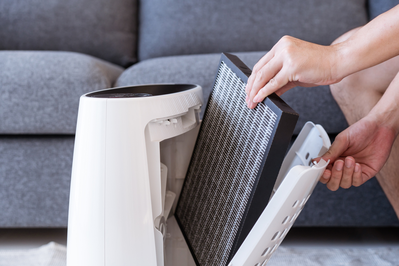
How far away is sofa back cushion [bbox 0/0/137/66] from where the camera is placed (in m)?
1.26

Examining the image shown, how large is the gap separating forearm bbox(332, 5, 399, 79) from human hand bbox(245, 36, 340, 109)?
0.4 inches

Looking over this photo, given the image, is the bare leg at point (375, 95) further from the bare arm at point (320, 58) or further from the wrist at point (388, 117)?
the bare arm at point (320, 58)

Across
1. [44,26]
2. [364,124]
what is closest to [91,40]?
[44,26]

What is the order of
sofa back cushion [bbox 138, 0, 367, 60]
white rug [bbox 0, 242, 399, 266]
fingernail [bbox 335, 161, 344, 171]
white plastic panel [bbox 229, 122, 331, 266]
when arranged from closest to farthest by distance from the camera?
white plastic panel [bbox 229, 122, 331, 266] → fingernail [bbox 335, 161, 344, 171] → white rug [bbox 0, 242, 399, 266] → sofa back cushion [bbox 138, 0, 367, 60]

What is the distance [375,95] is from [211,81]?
14.1 inches

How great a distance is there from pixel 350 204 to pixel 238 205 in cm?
52

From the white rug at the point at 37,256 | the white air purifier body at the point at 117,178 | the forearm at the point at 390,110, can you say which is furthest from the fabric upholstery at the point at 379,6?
the white rug at the point at 37,256

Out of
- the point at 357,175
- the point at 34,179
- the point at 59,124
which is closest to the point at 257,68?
the point at 357,175

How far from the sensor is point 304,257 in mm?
783

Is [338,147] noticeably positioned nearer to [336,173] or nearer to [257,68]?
[336,173]

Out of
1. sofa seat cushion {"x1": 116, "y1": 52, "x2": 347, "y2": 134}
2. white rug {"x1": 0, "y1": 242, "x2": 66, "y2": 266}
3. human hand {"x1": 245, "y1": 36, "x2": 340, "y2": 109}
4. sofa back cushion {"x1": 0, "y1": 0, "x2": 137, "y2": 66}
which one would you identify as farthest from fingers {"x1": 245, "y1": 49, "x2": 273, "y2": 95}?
sofa back cushion {"x1": 0, "y1": 0, "x2": 137, "y2": 66}

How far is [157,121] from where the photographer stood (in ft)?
1.45

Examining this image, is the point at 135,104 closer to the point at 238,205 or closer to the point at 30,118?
the point at 238,205

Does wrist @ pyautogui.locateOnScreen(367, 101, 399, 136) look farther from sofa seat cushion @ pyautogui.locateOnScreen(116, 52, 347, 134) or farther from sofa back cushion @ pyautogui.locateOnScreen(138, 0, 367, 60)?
sofa back cushion @ pyautogui.locateOnScreen(138, 0, 367, 60)
